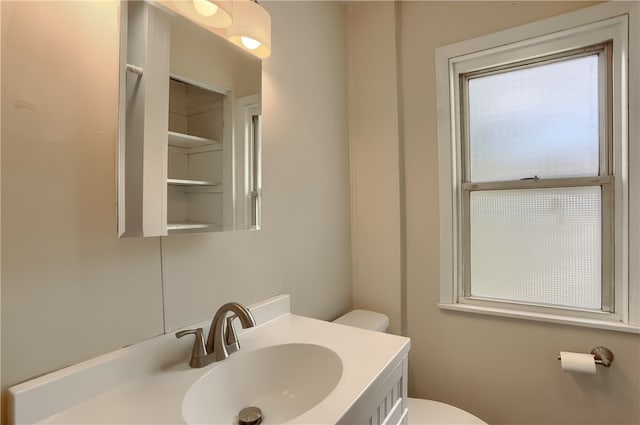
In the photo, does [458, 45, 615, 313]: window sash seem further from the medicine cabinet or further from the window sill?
the medicine cabinet

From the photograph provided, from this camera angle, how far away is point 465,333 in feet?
5.02

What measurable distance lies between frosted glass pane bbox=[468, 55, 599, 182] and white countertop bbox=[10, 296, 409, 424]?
1079mm

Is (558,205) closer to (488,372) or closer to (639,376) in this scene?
(639,376)

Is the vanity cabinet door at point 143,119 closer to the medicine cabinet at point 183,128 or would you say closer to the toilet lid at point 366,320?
the medicine cabinet at point 183,128

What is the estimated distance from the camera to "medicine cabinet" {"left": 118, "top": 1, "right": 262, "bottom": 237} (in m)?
0.73

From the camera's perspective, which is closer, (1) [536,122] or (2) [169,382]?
(2) [169,382]

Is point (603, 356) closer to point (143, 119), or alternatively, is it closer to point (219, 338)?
point (219, 338)

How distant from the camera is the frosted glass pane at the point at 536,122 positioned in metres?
1.36

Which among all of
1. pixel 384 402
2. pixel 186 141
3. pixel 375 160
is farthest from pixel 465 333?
pixel 186 141

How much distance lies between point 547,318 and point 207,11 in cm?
172

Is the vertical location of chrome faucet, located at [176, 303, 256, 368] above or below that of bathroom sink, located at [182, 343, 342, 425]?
above

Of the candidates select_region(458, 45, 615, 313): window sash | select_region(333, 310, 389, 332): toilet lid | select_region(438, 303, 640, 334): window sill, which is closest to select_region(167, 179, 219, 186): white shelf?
select_region(333, 310, 389, 332): toilet lid

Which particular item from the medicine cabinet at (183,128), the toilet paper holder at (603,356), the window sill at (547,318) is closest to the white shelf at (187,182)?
the medicine cabinet at (183,128)

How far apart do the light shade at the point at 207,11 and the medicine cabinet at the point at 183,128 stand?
2cm
